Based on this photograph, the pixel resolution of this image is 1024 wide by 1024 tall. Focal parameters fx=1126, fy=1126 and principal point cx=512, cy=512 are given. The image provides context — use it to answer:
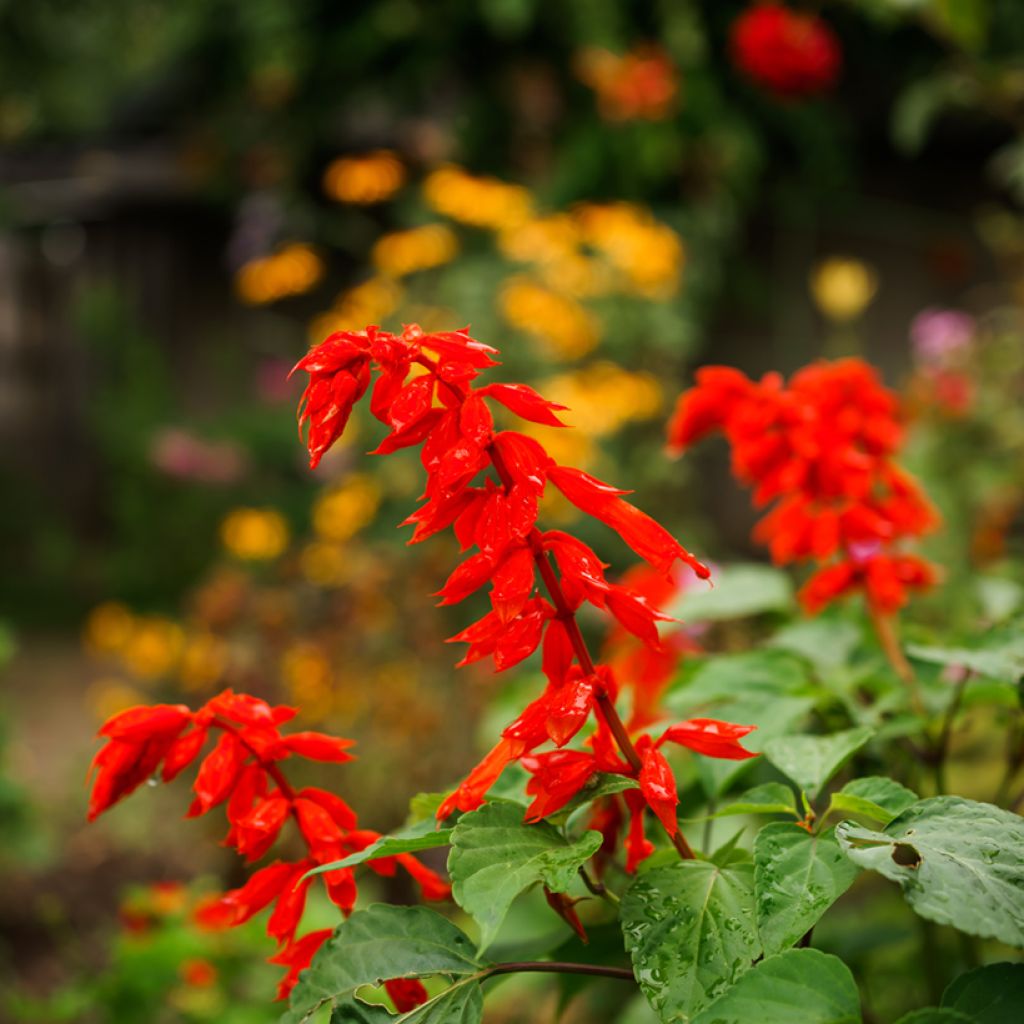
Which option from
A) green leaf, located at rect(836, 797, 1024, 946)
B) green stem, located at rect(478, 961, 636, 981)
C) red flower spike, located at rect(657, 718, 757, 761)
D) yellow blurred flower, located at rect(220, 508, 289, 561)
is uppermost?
red flower spike, located at rect(657, 718, 757, 761)

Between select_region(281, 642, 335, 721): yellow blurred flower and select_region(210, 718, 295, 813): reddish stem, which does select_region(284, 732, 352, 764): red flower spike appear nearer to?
select_region(210, 718, 295, 813): reddish stem

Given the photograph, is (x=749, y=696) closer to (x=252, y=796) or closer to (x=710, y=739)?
(x=710, y=739)

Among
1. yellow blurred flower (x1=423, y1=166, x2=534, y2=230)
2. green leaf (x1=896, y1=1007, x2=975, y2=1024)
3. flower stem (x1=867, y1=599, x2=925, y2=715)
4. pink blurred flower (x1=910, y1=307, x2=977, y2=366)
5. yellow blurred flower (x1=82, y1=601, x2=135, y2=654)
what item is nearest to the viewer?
green leaf (x1=896, y1=1007, x2=975, y2=1024)

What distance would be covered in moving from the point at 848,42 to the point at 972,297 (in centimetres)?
145

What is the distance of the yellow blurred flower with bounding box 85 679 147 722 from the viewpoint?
3678 millimetres

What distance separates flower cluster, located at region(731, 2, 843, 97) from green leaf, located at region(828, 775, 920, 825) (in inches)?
147

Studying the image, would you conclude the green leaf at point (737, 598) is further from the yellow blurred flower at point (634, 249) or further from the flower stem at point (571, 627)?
the yellow blurred flower at point (634, 249)

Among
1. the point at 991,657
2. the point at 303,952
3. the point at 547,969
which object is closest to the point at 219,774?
the point at 303,952

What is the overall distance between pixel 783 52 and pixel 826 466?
130 inches

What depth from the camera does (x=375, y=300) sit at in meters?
4.04

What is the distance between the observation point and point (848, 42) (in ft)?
18.3

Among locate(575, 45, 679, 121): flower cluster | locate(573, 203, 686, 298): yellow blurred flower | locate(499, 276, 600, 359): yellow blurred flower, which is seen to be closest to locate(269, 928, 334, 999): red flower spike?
locate(499, 276, 600, 359): yellow blurred flower

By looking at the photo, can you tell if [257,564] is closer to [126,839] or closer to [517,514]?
[126,839]

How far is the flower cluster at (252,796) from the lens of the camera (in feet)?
2.39
